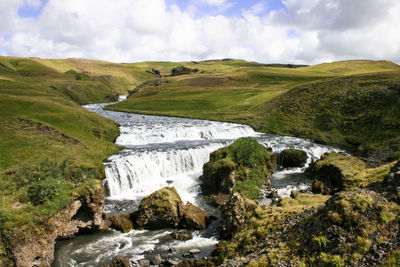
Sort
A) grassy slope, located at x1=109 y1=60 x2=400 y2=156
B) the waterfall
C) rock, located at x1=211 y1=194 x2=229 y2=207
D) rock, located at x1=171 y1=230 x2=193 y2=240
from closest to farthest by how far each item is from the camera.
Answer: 1. rock, located at x1=171 y1=230 x2=193 y2=240
2. rock, located at x1=211 y1=194 x2=229 y2=207
3. the waterfall
4. grassy slope, located at x1=109 y1=60 x2=400 y2=156

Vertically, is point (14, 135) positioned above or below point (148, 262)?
above

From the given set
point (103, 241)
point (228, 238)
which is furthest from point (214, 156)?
point (103, 241)

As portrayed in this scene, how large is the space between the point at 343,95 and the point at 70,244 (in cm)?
6478

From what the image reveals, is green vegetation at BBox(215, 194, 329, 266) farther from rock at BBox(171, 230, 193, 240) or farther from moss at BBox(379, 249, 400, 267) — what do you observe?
rock at BBox(171, 230, 193, 240)

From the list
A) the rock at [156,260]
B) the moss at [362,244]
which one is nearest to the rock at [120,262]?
the rock at [156,260]

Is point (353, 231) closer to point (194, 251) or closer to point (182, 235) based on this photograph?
point (194, 251)

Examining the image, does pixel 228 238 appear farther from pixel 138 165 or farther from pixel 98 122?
pixel 98 122

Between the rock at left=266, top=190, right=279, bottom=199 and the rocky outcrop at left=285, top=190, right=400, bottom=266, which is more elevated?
the rocky outcrop at left=285, top=190, right=400, bottom=266

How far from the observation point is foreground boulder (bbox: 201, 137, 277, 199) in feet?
93.1

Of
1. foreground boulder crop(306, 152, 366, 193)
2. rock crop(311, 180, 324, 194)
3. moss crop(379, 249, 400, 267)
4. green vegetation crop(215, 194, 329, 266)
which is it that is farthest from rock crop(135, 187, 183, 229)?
foreground boulder crop(306, 152, 366, 193)

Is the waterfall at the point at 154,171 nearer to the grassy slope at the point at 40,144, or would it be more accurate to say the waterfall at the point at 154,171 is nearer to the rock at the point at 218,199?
the grassy slope at the point at 40,144

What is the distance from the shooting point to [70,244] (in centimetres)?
1953

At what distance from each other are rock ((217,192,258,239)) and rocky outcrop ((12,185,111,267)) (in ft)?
31.3

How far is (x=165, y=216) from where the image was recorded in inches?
851
